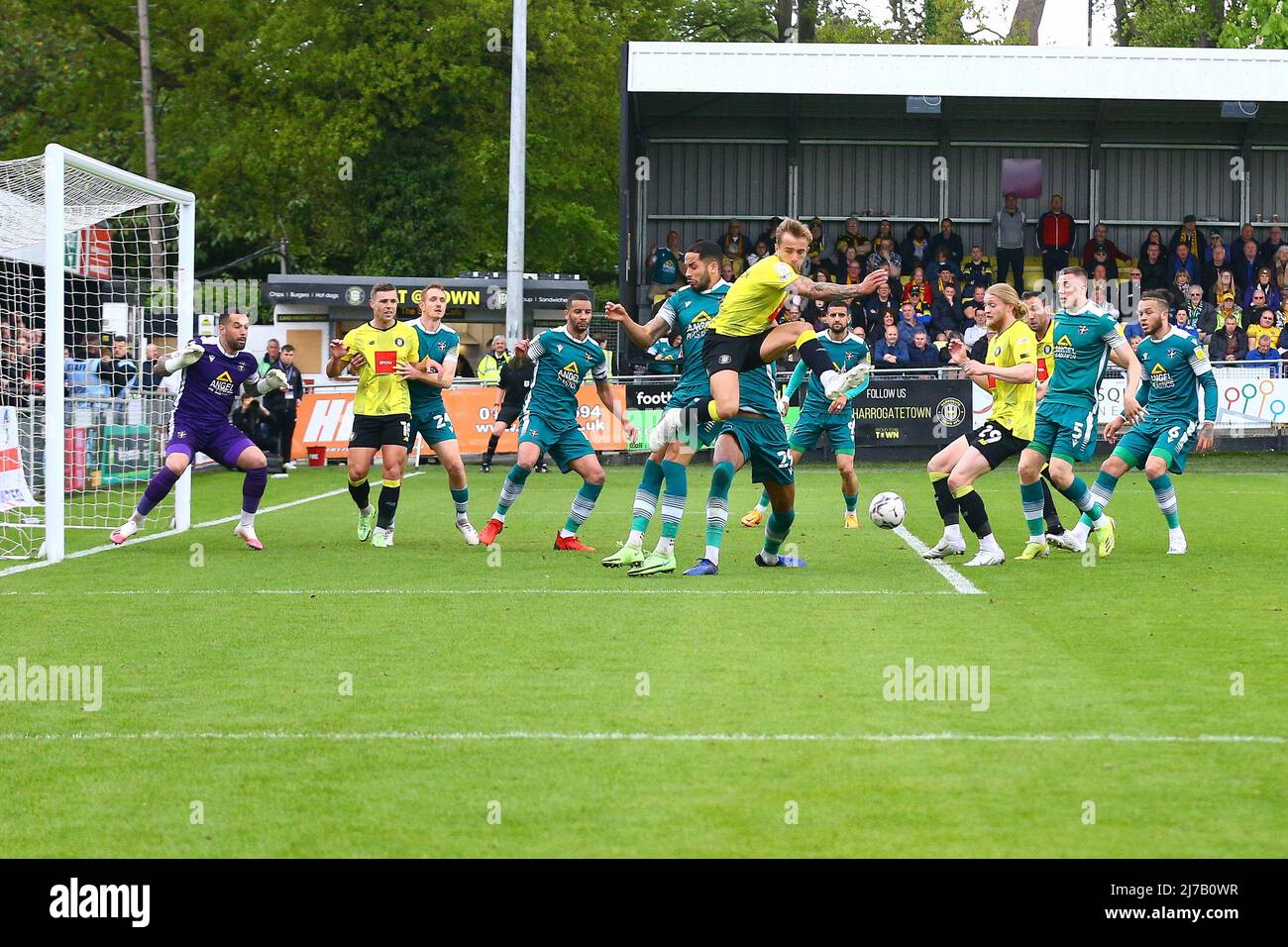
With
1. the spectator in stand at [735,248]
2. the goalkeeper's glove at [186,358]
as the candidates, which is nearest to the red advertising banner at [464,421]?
the spectator in stand at [735,248]

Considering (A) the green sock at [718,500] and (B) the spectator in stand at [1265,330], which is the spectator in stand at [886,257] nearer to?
(B) the spectator in stand at [1265,330]

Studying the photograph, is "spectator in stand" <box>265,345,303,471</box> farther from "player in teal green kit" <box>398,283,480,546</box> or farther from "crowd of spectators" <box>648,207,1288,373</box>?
"player in teal green kit" <box>398,283,480,546</box>

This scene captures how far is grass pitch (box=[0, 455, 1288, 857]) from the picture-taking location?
16.7ft

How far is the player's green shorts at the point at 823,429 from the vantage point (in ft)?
53.5

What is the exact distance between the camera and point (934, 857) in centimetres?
469

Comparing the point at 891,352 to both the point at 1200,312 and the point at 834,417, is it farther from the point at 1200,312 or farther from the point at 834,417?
the point at 834,417

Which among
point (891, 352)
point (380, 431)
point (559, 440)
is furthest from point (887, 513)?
point (891, 352)

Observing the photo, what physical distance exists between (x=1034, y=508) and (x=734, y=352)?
3.43 meters

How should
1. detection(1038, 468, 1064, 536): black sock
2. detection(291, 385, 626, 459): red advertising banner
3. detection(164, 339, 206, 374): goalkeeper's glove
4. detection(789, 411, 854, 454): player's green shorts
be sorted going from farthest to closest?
detection(291, 385, 626, 459): red advertising banner
detection(789, 411, 854, 454): player's green shorts
detection(1038, 468, 1064, 536): black sock
detection(164, 339, 206, 374): goalkeeper's glove

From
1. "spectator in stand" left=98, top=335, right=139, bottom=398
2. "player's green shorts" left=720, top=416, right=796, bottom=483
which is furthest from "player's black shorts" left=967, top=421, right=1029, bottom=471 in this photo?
"spectator in stand" left=98, top=335, right=139, bottom=398

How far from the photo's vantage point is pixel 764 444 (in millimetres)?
11281

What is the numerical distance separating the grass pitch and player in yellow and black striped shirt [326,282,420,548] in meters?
1.52

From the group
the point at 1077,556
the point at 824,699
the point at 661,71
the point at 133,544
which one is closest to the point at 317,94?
the point at 661,71
